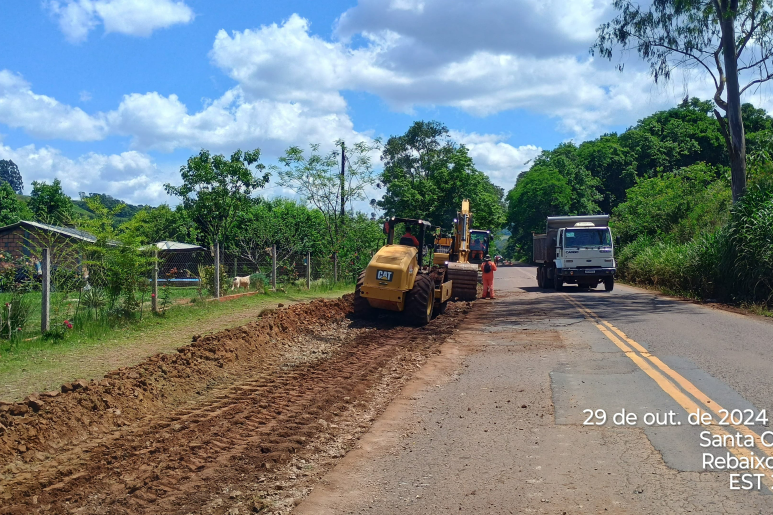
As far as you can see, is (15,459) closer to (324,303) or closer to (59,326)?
(59,326)

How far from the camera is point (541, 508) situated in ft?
15.0

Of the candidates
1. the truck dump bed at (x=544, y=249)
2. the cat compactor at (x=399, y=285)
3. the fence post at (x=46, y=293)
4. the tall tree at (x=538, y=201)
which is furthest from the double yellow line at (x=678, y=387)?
the tall tree at (x=538, y=201)

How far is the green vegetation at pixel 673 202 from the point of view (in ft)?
65.1

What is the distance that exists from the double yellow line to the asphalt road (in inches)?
0.6

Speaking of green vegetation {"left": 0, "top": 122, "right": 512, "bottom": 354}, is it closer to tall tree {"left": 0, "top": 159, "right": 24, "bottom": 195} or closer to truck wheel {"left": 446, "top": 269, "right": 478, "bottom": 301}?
truck wheel {"left": 446, "top": 269, "right": 478, "bottom": 301}


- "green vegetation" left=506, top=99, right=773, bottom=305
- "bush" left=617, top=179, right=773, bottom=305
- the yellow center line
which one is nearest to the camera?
the yellow center line

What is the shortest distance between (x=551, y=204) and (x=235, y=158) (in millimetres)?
49230

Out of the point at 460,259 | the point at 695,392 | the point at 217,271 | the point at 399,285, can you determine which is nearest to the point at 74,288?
the point at 217,271

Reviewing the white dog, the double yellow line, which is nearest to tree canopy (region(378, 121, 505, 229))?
the white dog

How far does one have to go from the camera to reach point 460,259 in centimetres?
2373

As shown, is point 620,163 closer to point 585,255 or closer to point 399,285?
point 585,255

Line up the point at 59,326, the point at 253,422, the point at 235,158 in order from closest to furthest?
1. the point at 253,422
2. the point at 59,326
3. the point at 235,158

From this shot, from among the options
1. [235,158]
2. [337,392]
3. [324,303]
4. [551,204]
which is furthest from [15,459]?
[551,204]

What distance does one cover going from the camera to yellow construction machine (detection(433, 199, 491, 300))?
21.3 m
